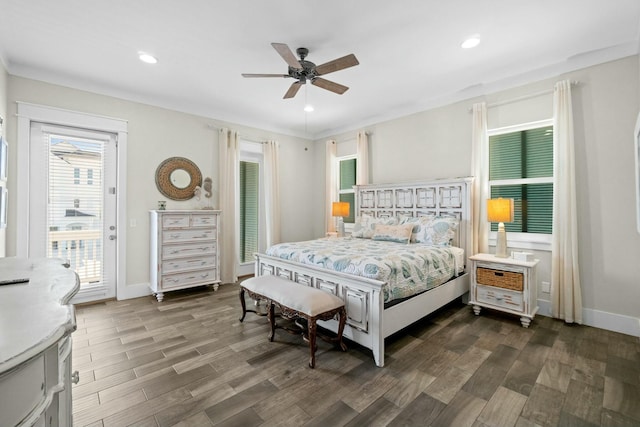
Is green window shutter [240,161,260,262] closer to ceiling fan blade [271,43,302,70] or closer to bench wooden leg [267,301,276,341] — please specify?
bench wooden leg [267,301,276,341]

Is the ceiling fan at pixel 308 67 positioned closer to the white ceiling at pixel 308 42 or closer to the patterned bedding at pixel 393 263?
the white ceiling at pixel 308 42

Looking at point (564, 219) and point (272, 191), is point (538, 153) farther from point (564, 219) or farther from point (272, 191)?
point (272, 191)

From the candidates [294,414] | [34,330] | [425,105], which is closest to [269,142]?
[425,105]

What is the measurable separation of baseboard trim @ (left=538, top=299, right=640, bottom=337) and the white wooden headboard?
4.32 ft

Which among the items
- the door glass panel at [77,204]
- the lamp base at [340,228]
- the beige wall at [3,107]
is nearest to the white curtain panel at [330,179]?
the lamp base at [340,228]

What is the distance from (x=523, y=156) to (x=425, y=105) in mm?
1592

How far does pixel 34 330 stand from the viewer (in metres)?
0.76

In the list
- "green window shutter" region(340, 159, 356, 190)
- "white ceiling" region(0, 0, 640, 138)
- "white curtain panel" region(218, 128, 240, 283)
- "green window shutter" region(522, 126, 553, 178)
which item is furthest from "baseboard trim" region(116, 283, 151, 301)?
"green window shutter" region(522, 126, 553, 178)

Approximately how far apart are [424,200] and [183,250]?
374cm

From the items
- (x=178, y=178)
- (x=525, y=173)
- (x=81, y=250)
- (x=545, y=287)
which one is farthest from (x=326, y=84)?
(x=81, y=250)

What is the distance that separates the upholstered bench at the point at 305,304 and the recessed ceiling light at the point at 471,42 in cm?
285

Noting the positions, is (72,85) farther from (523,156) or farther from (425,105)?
(523,156)

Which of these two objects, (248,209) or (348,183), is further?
(348,183)

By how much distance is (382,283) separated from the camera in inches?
94.0
